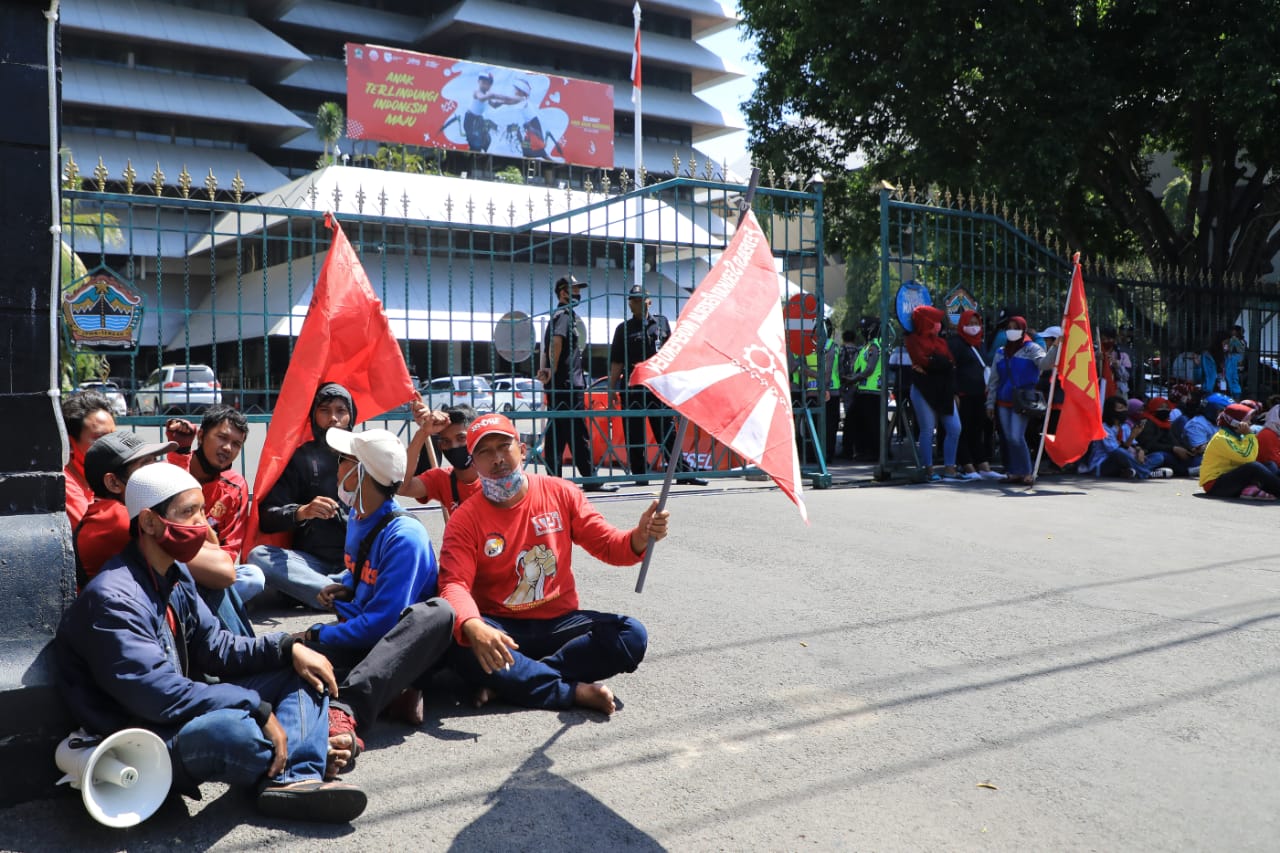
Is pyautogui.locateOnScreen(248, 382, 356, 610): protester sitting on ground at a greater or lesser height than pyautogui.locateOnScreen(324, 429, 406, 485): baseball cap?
lesser

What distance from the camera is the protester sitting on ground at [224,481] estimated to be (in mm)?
5367

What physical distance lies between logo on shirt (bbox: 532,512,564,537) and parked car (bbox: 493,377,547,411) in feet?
17.7

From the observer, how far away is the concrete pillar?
11.3 ft

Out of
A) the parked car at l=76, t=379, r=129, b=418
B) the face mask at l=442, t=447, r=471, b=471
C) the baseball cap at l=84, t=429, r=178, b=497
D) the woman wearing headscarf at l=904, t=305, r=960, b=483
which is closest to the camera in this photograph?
the baseball cap at l=84, t=429, r=178, b=497

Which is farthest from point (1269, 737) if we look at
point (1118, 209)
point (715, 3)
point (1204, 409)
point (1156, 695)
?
point (715, 3)

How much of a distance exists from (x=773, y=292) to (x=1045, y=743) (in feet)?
6.52

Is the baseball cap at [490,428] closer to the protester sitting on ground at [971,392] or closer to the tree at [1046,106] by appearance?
the protester sitting on ground at [971,392]

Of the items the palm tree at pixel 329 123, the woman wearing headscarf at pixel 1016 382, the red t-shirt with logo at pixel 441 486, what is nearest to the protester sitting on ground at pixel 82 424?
the red t-shirt with logo at pixel 441 486

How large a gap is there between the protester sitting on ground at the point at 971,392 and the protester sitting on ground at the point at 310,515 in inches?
304

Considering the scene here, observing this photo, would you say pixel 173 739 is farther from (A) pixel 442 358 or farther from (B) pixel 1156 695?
(A) pixel 442 358

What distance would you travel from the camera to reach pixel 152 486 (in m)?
3.46

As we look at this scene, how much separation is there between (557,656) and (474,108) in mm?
47032

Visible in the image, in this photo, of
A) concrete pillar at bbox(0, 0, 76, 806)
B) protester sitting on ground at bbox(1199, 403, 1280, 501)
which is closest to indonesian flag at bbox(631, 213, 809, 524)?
concrete pillar at bbox(0, 0, 76, 806)

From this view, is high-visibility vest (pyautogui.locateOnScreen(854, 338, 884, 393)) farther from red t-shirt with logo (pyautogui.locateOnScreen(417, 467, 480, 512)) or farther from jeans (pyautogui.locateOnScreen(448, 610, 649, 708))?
jeans (pyautogui.locateOnScreen(448, 610, 649, 708))
